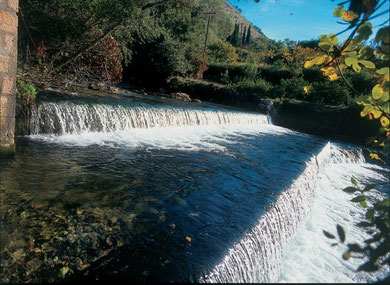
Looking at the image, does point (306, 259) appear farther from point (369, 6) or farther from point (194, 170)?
point (369, 6)

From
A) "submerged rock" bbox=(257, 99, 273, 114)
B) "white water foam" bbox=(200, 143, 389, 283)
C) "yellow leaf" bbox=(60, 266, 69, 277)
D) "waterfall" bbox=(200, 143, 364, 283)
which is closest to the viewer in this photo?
"yellow leaf" bbox=(60, 266, 69, 277)

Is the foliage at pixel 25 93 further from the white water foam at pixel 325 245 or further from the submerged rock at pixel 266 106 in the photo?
the submerged rock at pixel 266 106

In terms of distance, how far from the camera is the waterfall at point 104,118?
675 cm

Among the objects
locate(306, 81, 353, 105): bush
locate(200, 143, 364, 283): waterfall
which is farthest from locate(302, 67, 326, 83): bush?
locate(200, 143, 364, 283): waterfall

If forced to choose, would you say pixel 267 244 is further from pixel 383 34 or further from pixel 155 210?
pixel 383 34

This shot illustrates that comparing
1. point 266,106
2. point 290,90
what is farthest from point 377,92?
point 290,90

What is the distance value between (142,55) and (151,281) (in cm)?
2308

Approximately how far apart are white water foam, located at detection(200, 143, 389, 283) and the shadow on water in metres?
0.14

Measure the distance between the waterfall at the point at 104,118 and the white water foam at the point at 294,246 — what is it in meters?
5.05

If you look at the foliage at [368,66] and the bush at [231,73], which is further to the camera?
the bush at [231,73]

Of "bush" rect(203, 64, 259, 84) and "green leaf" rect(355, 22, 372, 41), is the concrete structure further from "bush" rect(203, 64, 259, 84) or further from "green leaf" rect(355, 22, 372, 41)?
"bush" rect(203, 64, 259, 84)

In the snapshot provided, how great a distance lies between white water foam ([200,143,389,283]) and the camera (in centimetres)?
297

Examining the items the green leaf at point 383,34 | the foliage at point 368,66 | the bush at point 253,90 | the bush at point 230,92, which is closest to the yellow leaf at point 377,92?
the foliage at point 368,66

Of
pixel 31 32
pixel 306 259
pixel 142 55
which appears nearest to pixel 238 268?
pixel 306 259
